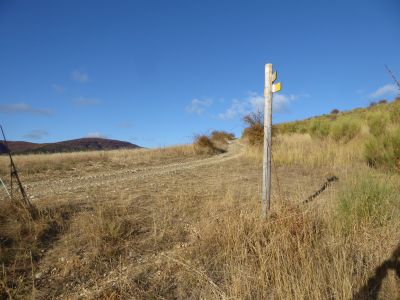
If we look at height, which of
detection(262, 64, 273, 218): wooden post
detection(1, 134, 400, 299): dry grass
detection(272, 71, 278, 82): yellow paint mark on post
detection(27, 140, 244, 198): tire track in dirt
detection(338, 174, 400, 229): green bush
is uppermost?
detection(272, 71, 278, 82): yellow paint mark on post

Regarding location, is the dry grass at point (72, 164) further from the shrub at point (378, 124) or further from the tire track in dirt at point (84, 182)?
the shrub at point (378, 124)

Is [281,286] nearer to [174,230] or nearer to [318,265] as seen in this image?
[318,265]

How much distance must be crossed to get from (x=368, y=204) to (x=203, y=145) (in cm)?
1669

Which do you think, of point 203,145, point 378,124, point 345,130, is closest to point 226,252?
point 378,124

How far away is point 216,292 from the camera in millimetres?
2527

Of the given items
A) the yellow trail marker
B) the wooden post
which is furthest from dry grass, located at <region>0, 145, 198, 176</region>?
the yellow trail marker

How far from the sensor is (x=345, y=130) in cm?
1276

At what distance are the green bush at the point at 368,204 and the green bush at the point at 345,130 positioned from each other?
9294 millimetres

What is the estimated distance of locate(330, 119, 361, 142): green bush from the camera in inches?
478

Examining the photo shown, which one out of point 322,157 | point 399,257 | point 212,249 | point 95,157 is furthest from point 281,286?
point 95,157

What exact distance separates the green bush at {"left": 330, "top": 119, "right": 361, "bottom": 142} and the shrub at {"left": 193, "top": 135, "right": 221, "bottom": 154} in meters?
8.75

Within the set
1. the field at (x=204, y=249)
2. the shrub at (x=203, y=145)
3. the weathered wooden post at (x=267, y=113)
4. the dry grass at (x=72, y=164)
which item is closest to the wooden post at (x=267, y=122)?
the weathered wooden post at (x=267, y=113)

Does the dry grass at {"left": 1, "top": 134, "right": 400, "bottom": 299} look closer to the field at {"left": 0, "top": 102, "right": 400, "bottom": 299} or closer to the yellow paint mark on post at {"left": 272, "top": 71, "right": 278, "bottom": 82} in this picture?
the field at {"left": 0, "top": 102, "right": 400, "bottom": 299}

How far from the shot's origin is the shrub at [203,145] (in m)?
19.5
